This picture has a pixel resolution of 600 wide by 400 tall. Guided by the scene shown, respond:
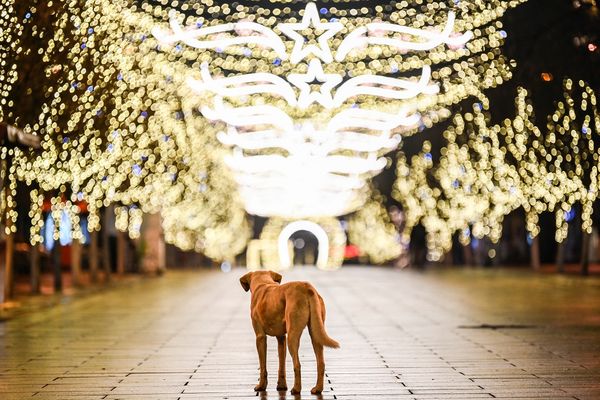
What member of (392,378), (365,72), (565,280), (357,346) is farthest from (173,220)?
(392,378)

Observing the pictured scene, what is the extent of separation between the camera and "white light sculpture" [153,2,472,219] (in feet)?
70.5

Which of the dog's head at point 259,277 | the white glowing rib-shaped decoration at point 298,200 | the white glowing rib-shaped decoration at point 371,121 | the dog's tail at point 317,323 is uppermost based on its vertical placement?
the white glowing rib-shaped decoration at point 298,200

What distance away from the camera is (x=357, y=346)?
14.6 meters

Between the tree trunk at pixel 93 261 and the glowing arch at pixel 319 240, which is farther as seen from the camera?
the glowing arch at pixel 319 240

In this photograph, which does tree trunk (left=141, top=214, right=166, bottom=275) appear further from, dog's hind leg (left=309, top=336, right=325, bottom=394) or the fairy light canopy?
dog's hind leg (left=309, top=336, right=325, bottom=394)

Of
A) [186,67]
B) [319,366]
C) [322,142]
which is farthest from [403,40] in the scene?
[322,142]

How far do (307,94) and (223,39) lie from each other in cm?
438

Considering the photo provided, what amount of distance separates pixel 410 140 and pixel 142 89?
39526 millimetres

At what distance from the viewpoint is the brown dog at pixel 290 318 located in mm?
9562

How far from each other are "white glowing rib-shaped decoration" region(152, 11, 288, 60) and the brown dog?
1088 centimetres

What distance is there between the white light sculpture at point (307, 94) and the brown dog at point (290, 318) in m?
10.9

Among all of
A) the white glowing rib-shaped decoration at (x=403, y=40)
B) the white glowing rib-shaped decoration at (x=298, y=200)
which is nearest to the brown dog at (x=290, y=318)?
the white glowing rib-shaped decoration at (x=403, y=40)

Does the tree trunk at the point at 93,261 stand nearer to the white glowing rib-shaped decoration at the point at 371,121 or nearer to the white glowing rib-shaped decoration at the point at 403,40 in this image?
the white glowing rib-shaped decoration at the point at 371,121

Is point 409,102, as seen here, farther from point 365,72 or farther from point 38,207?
point 38,207
